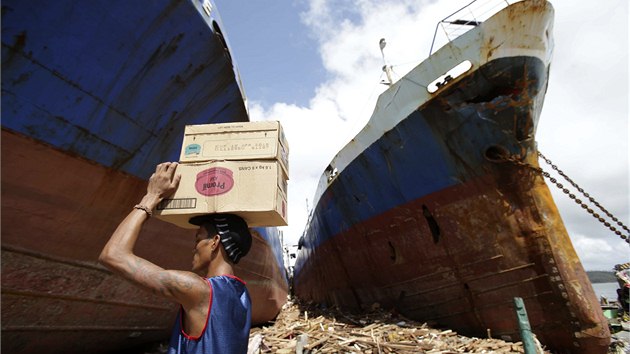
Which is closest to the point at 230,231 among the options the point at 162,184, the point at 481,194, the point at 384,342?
the point at 162,184

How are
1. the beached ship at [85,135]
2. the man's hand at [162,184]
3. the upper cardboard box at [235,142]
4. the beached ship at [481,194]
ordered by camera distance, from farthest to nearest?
the beached ship at [481,194] → the beached ship at [85,135] → the upper cardboard box at [235,142] → the man's hand at [162,184]

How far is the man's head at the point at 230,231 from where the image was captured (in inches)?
80.2

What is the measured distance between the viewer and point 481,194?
6070 mm

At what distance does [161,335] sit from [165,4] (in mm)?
4783

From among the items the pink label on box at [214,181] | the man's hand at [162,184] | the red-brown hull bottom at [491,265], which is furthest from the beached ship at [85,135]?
the red-brown hull bottom at [491,265]

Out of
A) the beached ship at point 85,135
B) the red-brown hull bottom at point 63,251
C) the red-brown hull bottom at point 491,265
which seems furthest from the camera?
the red-brown hull bottom at point 491,265

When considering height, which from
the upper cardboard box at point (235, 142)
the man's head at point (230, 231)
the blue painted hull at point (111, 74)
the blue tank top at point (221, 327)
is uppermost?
the blue painted hull at point (111, 74)

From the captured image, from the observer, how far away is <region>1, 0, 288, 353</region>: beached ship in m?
2.85

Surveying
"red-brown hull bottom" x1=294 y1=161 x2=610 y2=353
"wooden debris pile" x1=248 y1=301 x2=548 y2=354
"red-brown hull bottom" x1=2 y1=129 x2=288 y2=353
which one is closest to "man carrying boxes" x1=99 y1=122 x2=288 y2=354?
"red-brown hull bottom" x1=2 y1=129 x2=288 y2=353

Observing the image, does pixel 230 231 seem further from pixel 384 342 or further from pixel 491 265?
pixel 491 265

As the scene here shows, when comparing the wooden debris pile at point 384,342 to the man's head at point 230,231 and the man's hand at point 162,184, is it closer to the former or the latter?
the man's head at point 230,231

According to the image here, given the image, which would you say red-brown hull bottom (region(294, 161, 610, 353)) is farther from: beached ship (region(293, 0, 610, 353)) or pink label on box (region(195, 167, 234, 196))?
pink label on box (region(195, 167, 234, 196))

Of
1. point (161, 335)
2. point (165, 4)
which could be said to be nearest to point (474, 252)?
point (161, 335)

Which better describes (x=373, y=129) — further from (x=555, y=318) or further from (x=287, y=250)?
(x=287, y=250)
